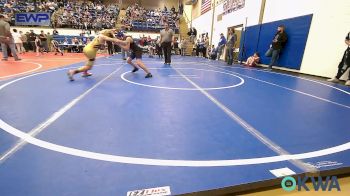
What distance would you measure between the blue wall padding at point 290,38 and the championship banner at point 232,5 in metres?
2.68

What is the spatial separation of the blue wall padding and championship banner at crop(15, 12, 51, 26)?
18849mm

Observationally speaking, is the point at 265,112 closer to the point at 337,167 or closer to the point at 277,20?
the point at 337,167

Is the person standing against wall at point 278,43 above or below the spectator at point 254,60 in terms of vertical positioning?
above

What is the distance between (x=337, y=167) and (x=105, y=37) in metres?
5.02

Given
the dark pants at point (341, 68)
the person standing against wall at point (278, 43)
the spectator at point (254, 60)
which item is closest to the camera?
the dark pants at point (341, 68)

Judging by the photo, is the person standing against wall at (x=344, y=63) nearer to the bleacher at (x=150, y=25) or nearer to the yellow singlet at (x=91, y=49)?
the yellow singlet at (x=91, y=49)

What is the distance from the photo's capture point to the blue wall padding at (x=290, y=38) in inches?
310

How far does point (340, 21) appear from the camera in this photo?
258 inches

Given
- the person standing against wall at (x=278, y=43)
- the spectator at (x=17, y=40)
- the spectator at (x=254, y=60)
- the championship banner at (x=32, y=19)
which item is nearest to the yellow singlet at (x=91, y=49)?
the person standing against wall at (x=278, y=43)

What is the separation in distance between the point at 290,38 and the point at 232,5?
6579mm

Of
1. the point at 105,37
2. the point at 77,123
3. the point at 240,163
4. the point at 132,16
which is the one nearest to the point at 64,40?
the point at 132,16

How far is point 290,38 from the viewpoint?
8406 mm

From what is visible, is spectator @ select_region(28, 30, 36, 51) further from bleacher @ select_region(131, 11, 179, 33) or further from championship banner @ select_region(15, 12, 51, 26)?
bleacher @ select_region(131, 11, 179, 33)

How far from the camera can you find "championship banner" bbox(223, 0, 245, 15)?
41.4 ft
